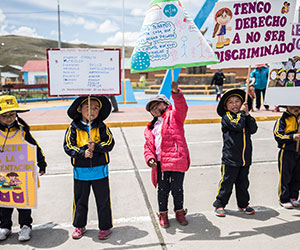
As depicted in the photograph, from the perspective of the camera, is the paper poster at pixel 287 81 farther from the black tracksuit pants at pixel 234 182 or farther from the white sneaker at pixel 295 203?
the white sneaker at pixel 295 203

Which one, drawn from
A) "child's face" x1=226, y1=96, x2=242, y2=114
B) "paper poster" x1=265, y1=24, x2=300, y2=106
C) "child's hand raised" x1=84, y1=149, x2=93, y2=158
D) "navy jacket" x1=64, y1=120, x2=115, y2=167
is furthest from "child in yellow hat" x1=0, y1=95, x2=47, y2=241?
"paper poster" x1=265, y1=24, x2=300, y2=106

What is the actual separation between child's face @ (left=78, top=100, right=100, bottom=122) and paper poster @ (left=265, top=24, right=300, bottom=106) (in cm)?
198

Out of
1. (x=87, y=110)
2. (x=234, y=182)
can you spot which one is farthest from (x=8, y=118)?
(x=234, y=182)

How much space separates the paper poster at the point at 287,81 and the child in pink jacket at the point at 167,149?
1125 millimetres

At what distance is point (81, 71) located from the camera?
303 centimetres

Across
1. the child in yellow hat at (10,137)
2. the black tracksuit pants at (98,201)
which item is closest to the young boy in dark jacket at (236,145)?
the black tracksuit pants at (98,201)

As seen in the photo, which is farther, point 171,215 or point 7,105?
point 171,215

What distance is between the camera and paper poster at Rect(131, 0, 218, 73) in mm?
3123

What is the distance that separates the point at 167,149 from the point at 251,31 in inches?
62.6

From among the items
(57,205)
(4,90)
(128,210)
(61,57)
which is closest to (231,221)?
(128,210)

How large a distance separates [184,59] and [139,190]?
215cm

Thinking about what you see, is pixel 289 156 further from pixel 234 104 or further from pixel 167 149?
pixel 167 149

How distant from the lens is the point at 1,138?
120 inches

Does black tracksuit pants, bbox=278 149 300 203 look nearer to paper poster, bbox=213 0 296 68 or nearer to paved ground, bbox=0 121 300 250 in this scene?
paved ground, bbox=0 121 300 250
